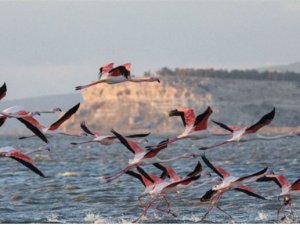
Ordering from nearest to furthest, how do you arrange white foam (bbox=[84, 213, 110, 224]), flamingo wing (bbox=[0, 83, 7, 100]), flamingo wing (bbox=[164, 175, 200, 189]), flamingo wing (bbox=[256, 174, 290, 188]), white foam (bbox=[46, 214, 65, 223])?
flamingo wing (bbox=[0, 83, 7, 100])
flamingo wing (bbox=[164, 175, 200, 189])
flamingo wing (bbox=[256, 174, 290, 188])
white foam (bbox=[46, 214, 65, 223])
white foam (bbox=[84, 213, 110, 224])

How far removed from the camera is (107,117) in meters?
154

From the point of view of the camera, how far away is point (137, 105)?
494 feet

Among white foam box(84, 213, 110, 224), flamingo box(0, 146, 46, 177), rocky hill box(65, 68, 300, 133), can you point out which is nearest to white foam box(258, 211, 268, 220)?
white foam box(84, 213, 110, 224)

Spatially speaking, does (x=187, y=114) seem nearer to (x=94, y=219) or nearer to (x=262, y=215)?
(x=94, y=219)

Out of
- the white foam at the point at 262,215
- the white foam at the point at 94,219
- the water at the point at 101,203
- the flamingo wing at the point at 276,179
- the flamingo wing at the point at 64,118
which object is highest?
the flamingo wing at the point at 64,118

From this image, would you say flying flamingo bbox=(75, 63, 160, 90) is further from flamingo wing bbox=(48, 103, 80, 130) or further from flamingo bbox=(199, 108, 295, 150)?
flamingo bbox=(199, 108, 295, 150)

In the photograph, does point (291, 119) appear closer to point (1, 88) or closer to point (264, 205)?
point (264, 205)

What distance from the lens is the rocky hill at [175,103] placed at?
14925cm

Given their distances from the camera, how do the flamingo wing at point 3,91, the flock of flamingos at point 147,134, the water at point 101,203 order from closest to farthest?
the flamingo wing at point 3,91 → the flock of flamingos at point 147,134 → the water at point 101,203

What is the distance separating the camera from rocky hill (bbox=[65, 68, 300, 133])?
149 meters

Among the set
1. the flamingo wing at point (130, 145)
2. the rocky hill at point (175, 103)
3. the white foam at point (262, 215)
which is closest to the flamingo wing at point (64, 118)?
the flamingo wing at point (130, 145)

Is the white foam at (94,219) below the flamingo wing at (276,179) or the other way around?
below

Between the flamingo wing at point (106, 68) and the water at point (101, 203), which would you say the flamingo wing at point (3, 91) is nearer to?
the flamingo wing at point (106, 68)

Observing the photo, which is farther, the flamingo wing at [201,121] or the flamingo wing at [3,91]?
the flamingo wing at [201,121]
